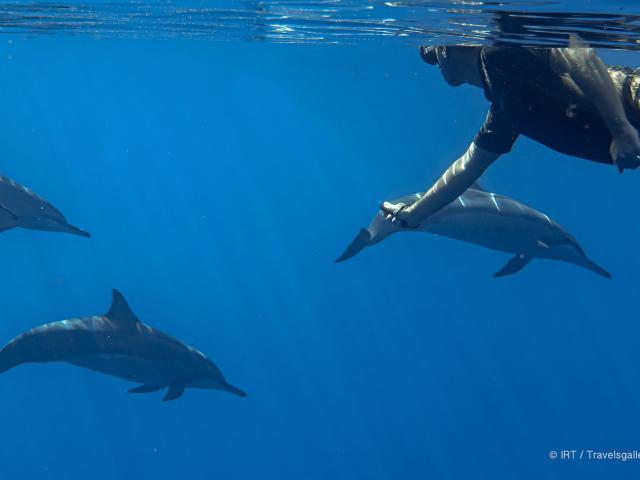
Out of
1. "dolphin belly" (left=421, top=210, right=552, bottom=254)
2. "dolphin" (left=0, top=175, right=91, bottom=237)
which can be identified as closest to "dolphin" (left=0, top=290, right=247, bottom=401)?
"dolphin" (left=0, top=175, right=91, bottom=237)

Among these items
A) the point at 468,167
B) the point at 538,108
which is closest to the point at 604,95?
the point at 538,108

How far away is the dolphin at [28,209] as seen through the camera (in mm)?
11523

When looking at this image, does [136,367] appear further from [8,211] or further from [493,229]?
[493,229]

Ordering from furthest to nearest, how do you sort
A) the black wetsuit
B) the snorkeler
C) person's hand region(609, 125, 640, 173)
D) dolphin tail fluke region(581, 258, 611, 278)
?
dolphin tail fluke region(581, 258, 611, 278) → the black wetsuit → the snorkeler → person's hand region(609, 125, 640, 173)

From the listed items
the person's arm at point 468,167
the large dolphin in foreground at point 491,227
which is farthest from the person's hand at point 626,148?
the large dolphin in foreground at point 491,227

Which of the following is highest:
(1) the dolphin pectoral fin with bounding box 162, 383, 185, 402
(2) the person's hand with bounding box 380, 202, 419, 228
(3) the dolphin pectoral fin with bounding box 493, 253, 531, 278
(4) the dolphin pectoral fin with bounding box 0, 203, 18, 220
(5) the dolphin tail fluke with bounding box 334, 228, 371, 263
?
(2) the person's hand with bounding box 380, 202, 419, 228

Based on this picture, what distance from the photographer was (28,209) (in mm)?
11781

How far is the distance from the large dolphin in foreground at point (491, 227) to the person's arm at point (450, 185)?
385 cm

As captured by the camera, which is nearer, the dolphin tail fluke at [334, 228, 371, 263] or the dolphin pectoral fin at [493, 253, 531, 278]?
the dolphin tail fluke at [334, 228, 371, 263]

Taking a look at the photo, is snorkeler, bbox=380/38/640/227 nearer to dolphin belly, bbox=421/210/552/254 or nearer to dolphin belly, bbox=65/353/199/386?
dolphin belly, bbox=421/210/552/254

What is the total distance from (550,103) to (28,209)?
31.9ft

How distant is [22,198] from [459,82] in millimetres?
8666

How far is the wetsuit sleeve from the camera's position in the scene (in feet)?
18.6

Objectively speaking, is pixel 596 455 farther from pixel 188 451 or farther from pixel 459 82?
pixel 459 82
